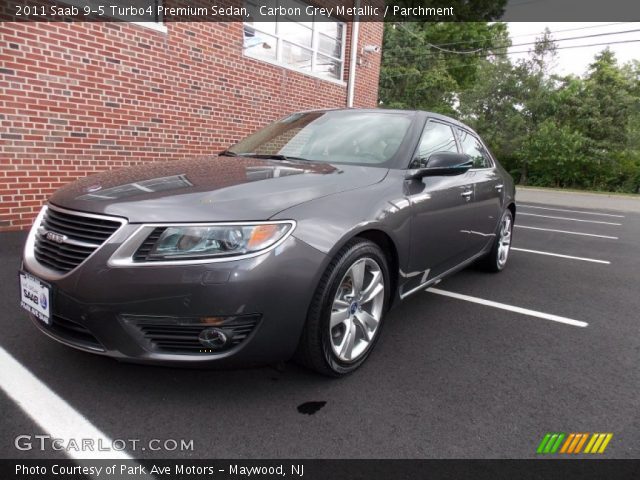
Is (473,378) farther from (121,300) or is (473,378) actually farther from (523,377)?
(121,300)

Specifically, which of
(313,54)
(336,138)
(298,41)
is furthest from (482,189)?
(313,54)

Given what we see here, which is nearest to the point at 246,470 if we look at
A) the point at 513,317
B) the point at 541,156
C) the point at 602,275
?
the point at 513,317

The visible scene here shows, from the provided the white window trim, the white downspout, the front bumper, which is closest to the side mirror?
the front bumper

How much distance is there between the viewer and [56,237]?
2104mm

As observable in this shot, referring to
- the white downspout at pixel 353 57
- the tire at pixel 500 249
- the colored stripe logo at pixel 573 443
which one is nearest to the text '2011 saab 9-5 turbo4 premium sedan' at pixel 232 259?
the colored stripe logo at pixel 573 443

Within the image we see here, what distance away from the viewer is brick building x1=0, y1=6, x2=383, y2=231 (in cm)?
496

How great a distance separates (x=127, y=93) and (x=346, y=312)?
497 centimetres

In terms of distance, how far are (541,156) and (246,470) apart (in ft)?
87.0

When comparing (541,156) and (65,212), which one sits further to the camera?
(541,156)

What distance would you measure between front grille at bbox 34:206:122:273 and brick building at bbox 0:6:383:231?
3405 millimetres

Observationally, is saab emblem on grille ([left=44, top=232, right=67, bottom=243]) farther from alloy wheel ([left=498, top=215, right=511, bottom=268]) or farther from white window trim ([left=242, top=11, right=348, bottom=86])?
white window trim ([left=242, top=11, right=348, bottom=86])

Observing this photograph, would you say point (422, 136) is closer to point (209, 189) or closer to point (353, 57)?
point (209, 189)

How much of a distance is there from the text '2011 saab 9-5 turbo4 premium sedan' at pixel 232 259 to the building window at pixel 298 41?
231 inches

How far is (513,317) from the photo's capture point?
352 centimetres
